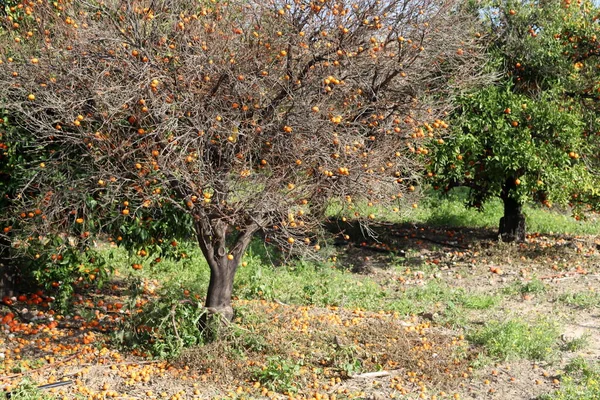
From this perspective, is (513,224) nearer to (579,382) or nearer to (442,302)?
(442,302)

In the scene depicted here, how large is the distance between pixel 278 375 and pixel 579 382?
2642 millimetres

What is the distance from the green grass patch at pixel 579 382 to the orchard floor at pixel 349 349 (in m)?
0.02

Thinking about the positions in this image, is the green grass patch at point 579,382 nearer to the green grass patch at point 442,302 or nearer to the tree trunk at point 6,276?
the green grass patch at point 442,302

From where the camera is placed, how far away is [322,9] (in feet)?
19.4

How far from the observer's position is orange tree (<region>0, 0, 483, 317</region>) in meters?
5.77

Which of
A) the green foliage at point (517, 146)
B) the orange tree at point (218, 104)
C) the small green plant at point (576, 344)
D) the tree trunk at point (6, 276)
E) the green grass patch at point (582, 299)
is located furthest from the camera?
the green foliage at point (517, 146)

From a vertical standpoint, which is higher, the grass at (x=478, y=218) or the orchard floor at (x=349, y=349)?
the grass at (x=478, y=218)

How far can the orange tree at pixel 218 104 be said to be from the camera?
577cm

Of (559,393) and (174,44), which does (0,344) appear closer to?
(174,44)

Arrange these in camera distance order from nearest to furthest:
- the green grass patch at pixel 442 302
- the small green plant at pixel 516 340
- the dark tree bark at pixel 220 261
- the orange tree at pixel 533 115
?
the dark tree bark at pixel 220 261, the small green plant at pixel 516 340, the green grass patch at pixel 442 302, the orange tree at pixel 533 115

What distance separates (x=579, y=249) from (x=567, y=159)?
2434 mm

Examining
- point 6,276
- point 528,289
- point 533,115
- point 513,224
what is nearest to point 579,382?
point 528,289

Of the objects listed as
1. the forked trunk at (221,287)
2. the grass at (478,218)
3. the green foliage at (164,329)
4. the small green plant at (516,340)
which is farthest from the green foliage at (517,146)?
the green foliage at (164,329)

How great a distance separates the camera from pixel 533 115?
10383mm
